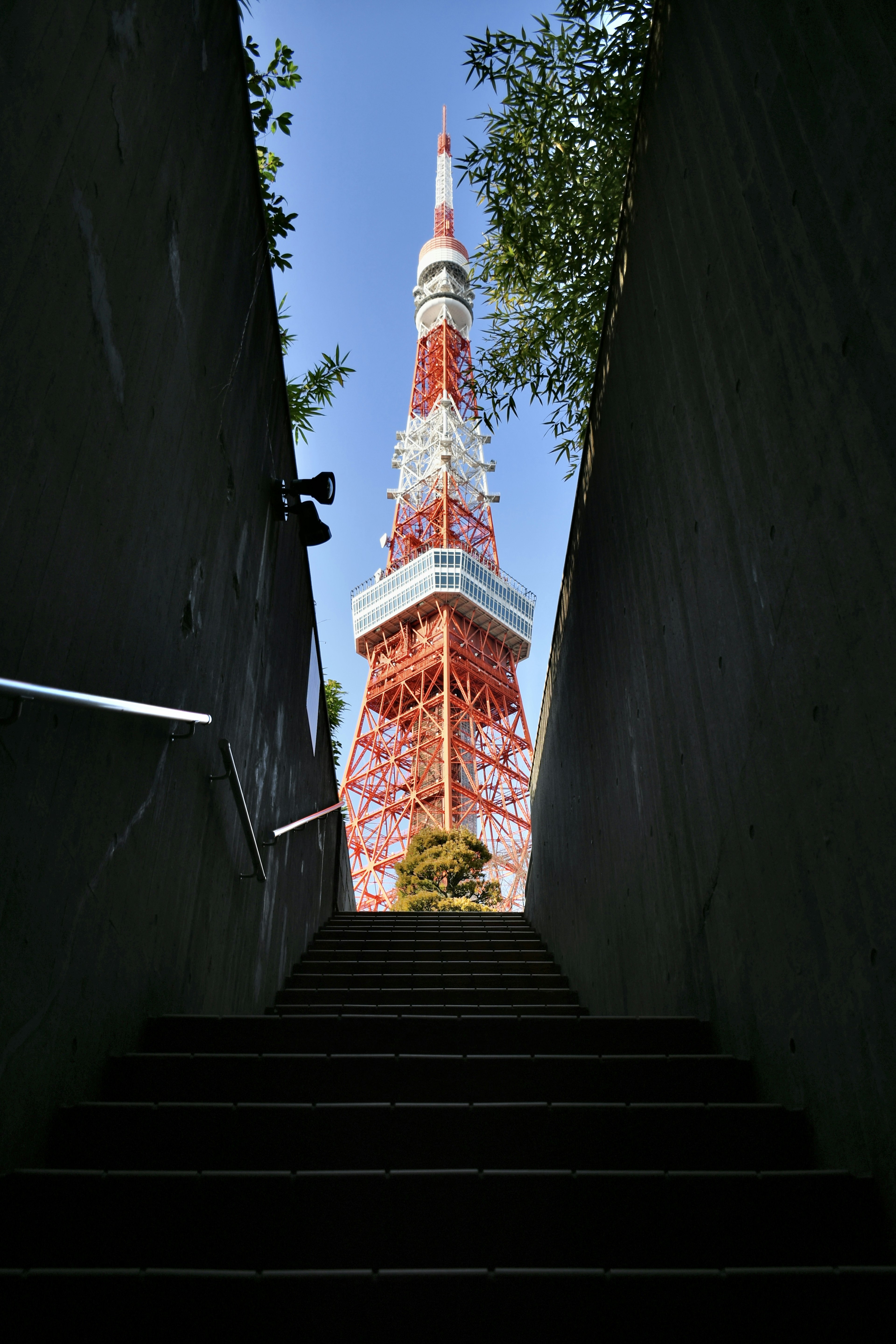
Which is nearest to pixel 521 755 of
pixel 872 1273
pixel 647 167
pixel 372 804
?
pixel 372 804

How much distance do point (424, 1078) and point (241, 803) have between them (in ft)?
4.58

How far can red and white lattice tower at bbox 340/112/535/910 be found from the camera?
22.6m

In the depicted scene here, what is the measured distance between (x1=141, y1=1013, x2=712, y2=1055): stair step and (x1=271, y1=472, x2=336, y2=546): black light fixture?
2350mm

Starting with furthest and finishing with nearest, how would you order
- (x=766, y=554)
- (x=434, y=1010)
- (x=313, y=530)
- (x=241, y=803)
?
(x=313, y=530)
(x=241, y=803)
(x=434, y=1010)
(x=766, y=554)

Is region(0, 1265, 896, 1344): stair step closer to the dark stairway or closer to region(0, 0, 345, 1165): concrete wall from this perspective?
the dark stairway

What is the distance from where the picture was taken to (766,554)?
78.2 inches

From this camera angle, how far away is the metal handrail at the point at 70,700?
134 cm

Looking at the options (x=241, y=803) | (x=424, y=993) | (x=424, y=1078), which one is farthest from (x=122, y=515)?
(x=424, y=993)

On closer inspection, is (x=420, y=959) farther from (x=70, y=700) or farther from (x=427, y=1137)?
(x=70, y=700)

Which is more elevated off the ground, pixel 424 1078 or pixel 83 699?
pixel 83 699

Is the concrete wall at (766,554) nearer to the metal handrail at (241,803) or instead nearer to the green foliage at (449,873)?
the metal handrail at (241,803)

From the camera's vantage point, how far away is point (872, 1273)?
46.9 inches

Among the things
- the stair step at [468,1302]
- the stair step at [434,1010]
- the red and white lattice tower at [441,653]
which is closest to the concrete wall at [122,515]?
the stair step at [434,1010]

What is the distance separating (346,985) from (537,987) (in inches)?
39.8
